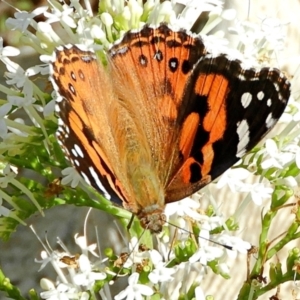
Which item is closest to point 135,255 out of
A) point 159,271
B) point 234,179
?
point 159,271

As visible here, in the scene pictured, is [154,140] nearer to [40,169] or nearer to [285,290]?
[40,169]

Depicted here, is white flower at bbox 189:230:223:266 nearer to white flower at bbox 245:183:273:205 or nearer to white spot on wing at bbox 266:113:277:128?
white flower at bbox 245:183:273:205

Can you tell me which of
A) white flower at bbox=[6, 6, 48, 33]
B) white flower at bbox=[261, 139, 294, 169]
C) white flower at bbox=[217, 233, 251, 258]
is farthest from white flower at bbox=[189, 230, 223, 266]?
white flower at bbox=[6, 6, 48, 33]

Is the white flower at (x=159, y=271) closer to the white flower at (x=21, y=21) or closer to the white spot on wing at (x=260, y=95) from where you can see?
the white spot on wing at (x=260, y=95)

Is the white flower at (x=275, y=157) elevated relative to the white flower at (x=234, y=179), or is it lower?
elevated

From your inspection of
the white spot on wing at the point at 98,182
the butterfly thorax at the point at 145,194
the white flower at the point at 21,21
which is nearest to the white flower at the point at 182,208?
the butterfly thorax at the point at 145,194

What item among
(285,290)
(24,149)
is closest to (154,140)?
(24,149)

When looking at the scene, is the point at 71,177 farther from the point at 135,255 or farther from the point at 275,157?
the point at 275,157

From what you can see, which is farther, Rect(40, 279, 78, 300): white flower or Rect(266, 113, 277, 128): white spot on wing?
Rect(40, 279, 78, 300): white flower
